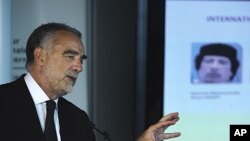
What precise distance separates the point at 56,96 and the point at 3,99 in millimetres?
209

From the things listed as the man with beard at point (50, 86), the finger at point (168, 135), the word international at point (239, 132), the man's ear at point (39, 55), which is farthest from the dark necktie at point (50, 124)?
the word international at point (239, 132)

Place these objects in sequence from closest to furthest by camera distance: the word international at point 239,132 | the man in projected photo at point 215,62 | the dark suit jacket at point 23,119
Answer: the dark suit jacket at point 23,119
the word international at point 239,132
the man in projected photo at point 215,62

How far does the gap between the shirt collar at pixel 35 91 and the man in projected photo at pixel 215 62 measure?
1.05 m

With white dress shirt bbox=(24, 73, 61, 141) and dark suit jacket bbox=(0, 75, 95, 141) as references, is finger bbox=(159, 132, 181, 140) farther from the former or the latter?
white dress shirt bbox=(24, 73, 61, 141)

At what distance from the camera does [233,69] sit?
2969 mm

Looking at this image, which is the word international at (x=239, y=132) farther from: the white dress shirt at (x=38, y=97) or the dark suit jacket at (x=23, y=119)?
the white dress shirt at (x=38, y=97)

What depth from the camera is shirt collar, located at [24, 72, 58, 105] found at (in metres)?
2.11

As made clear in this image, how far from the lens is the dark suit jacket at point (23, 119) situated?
6.52ft

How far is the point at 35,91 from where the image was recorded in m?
2.12

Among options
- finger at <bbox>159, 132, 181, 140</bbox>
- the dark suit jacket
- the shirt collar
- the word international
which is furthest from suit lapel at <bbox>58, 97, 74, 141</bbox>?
the word international

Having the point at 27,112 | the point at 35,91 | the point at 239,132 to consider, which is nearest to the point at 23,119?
the point at 27,112

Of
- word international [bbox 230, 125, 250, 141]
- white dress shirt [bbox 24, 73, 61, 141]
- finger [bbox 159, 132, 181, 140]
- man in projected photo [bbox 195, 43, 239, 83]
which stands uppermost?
man in projected photo [bbox 195, 43, 239, 83]

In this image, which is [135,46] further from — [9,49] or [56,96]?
[56,96]

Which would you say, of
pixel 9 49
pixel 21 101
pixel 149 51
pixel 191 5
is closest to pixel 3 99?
pixel 21 101
